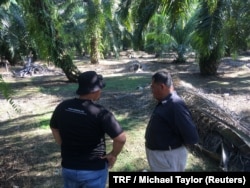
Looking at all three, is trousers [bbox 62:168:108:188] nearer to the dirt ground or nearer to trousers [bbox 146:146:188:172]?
trousers [bbox 146:146:188:172]

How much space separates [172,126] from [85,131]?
925 mm

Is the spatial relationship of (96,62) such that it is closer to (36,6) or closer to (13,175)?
(36,6)

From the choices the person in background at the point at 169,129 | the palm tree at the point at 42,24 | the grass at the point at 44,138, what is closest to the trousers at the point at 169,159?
the person in background at the point at 169,129

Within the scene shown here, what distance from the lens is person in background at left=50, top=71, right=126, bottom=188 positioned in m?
3.27

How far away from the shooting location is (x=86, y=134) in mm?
3289

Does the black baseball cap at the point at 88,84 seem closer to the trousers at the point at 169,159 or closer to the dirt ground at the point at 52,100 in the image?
the trousers at the point at 169,159

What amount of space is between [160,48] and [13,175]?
1546 centimetres

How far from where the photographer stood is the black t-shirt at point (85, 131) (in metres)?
3.27

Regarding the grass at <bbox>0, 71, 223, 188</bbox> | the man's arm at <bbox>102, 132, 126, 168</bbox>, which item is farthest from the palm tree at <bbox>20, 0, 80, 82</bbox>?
the man's arm at <bbox>102, 132, 126, 168</bbox>

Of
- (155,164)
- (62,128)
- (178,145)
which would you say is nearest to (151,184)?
(155,164)

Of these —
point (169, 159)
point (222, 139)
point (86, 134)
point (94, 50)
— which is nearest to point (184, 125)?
point (169, 159)

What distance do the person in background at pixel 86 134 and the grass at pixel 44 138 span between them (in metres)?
1.91

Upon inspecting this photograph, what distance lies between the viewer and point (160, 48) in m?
20.1

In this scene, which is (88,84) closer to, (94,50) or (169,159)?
(169,159)
